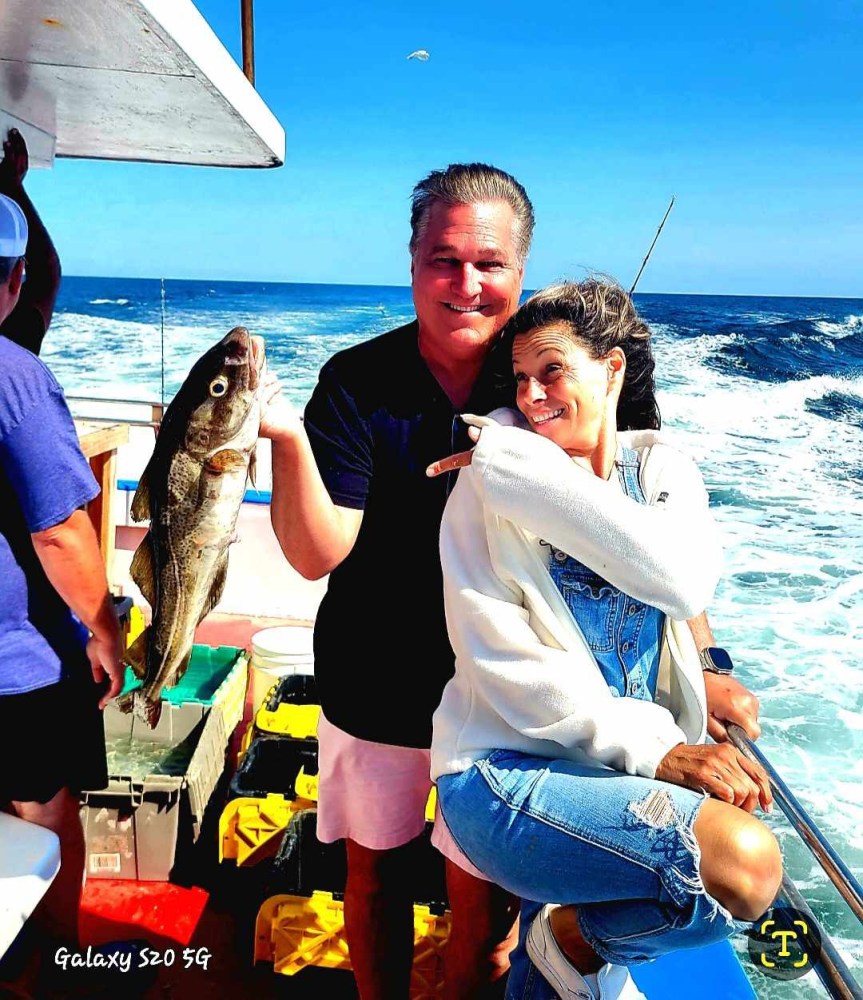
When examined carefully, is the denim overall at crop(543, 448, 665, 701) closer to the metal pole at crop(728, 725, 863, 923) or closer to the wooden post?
the metal pole at crop(728, 725, 863, 923)

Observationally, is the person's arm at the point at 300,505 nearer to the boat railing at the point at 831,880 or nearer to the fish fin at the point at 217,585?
the fish fin at the point at 217,585

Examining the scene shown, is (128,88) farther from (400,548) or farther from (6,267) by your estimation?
(400,548)

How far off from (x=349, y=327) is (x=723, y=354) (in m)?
15.8

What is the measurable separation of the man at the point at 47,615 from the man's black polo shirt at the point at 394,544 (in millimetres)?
691

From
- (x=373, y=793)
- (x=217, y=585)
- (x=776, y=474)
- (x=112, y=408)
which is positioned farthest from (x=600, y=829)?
(x=776, y=474)

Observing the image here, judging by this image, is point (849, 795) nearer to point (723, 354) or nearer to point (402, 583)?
point (402, 583)

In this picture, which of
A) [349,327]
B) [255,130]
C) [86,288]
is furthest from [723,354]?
[86,288]

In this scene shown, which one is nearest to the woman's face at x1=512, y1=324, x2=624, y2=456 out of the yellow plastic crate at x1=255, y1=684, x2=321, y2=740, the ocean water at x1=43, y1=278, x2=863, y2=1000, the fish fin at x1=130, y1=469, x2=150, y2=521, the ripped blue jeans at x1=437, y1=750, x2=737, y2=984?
the ripped blue jeans at x1=437, y1=750, x2=737, y2=984

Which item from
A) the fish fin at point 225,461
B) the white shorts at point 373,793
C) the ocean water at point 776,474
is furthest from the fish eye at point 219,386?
the ocean water at point 776,474

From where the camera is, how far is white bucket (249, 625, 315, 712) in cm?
488

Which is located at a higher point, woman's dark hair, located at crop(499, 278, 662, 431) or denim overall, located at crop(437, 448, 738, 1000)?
woman's dark hair, located at crop(499, 278, 662, 431)

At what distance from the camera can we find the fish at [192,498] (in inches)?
65.7

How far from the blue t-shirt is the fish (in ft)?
1.38
